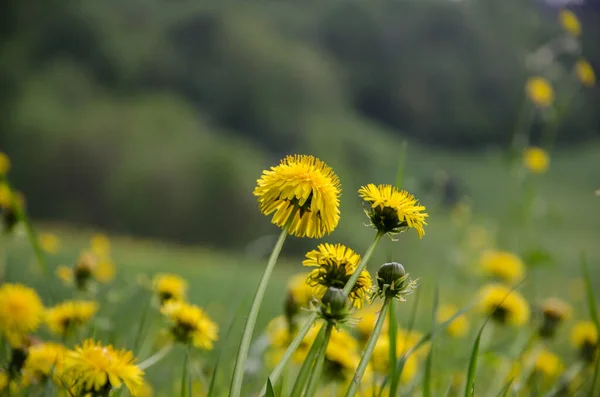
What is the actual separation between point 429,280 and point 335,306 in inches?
65.6

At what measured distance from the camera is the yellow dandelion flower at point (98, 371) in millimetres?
449

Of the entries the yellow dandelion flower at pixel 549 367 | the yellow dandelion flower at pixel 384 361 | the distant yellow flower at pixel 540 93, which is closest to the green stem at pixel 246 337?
the yellow dandelion flower at pixel 384 361

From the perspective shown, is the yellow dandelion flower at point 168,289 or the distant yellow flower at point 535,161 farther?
the distant yellow flower at point 535,161

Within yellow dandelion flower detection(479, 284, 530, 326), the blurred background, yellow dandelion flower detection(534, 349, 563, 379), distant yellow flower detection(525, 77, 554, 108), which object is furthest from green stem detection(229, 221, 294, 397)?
the blurred background

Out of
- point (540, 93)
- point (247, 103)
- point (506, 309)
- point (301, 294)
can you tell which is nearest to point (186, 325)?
point (301, 294)

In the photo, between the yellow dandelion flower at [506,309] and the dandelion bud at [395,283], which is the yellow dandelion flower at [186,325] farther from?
the yellow dandelion flower at [506,309]

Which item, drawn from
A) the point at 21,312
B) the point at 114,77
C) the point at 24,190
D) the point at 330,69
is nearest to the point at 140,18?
the point at 114,77

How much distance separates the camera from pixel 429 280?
78.4 inches

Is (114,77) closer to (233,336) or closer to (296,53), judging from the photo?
(296,53)

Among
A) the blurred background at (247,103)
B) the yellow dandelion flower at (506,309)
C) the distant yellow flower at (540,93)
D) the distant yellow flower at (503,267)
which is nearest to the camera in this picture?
the yellow dandelion flower at (506,309)

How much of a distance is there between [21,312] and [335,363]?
1.35ft

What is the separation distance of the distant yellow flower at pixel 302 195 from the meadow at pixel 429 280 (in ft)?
0.20

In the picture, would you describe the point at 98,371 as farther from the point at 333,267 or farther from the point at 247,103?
the point at 247,103

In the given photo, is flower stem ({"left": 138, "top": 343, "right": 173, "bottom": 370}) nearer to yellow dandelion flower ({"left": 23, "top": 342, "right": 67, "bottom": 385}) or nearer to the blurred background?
yellow dandelion flower ({"left": 23, "top": 342, "right": 67, "bottom": 385})
